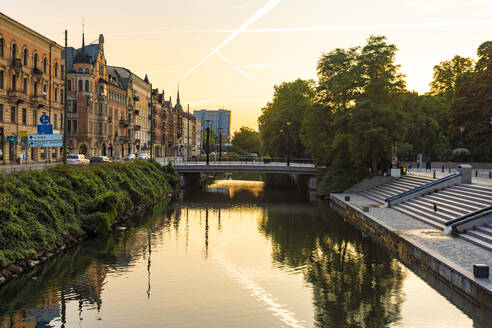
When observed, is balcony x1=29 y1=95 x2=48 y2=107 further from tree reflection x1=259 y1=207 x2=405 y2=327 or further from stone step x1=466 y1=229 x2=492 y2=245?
stone step x1=466 y1=229 x2=492 y2=245

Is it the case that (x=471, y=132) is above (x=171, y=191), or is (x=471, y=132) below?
above

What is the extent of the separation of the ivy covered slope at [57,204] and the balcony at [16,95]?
55.1ft

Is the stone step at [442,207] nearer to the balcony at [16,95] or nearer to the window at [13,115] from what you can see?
the balcony at [16,95]

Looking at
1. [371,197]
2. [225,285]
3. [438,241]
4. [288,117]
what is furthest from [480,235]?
[288,117]

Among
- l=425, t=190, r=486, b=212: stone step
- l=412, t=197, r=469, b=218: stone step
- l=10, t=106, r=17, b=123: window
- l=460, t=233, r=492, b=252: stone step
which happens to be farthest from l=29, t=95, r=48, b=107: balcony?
l=460, t=233, r=492, b=252: stone step

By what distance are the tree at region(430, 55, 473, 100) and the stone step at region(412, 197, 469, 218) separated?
49438mm

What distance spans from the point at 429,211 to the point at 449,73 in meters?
57.1

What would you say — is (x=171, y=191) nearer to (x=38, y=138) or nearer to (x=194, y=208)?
(x=194, y=208)

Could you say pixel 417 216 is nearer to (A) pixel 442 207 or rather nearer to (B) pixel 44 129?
(A) pixel 442 207

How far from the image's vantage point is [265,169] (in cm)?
5594

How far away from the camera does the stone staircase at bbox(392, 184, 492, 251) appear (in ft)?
72.4

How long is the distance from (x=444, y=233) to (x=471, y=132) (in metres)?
42.0

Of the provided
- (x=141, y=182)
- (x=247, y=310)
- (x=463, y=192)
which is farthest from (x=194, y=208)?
(x=247, y=310)

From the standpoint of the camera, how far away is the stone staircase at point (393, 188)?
3919cm
